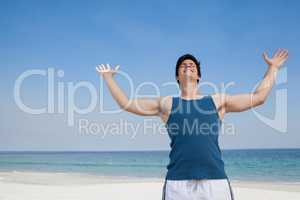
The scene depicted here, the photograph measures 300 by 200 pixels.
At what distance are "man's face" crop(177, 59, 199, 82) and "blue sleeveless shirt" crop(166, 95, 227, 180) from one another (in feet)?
0.69

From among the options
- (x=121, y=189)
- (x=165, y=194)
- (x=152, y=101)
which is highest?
(x=152, y=101)

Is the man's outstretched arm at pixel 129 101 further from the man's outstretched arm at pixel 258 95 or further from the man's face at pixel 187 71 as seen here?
the man's outstretched arm at pixel 258 95

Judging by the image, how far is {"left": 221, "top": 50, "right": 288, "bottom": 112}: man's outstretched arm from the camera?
2.48m

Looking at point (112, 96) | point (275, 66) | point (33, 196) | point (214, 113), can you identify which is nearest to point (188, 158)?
point (214, 113)

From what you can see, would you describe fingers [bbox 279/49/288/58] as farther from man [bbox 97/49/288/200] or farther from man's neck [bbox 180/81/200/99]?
man's neck [bbox 180/81/200/99]

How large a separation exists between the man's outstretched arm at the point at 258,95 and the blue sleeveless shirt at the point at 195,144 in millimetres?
165

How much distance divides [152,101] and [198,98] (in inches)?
11.2

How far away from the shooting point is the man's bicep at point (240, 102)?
8.16 ft

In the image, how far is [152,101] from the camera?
2.58m

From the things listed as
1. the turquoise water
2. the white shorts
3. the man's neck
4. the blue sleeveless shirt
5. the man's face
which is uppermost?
the man's face

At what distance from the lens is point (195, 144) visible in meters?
2.37

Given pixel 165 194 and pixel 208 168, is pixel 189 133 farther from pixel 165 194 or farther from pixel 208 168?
pixel 165 194

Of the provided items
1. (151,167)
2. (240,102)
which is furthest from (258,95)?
(151,167)

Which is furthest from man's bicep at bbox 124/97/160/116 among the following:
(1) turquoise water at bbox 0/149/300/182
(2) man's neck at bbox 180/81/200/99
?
(1) turquoise water at bbox 0/149/300/182
